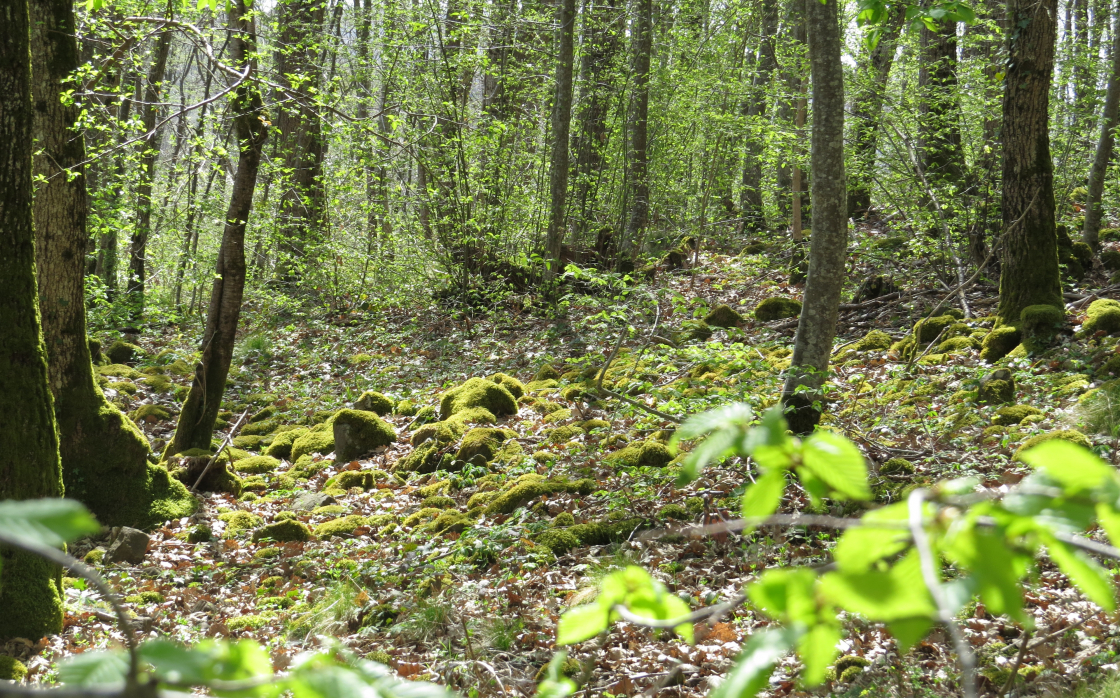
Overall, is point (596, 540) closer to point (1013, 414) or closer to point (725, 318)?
point (1013, 414)

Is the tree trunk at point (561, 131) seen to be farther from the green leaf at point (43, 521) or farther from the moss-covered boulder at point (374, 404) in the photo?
the green leaf at point (43, 521)

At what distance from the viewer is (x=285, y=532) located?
5.94 m

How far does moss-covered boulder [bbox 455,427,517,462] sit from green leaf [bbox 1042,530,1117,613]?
20.7 ft

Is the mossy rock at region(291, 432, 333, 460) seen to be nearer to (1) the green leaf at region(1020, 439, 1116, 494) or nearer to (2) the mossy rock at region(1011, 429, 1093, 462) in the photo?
(2) the mossy rock at region(1011, 429, 1093, 462)

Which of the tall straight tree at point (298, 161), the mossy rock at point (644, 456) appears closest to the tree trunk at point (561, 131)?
the tall straight tree at point (298, 161)

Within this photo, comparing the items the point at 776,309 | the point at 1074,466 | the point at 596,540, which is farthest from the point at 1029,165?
the point at 1074,466

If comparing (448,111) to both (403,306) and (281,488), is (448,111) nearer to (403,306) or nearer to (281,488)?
(403,306)

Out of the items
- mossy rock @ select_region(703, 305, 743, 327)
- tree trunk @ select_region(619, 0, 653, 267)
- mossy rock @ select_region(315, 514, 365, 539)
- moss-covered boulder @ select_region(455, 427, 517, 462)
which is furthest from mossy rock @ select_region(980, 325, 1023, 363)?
tree trunk @ select_region(619, 0, 653, 267)

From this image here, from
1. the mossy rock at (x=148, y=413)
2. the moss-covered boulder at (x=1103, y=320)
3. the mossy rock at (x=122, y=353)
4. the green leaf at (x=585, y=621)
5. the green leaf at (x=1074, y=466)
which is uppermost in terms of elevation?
the green leaf at (x=1074, y=466)

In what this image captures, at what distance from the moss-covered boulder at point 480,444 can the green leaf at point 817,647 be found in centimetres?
622

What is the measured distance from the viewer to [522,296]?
41.2ft

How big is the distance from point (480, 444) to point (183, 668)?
634 cm

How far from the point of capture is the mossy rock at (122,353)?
1176 centimetres

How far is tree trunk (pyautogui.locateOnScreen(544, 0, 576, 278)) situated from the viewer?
1150 centimetres
